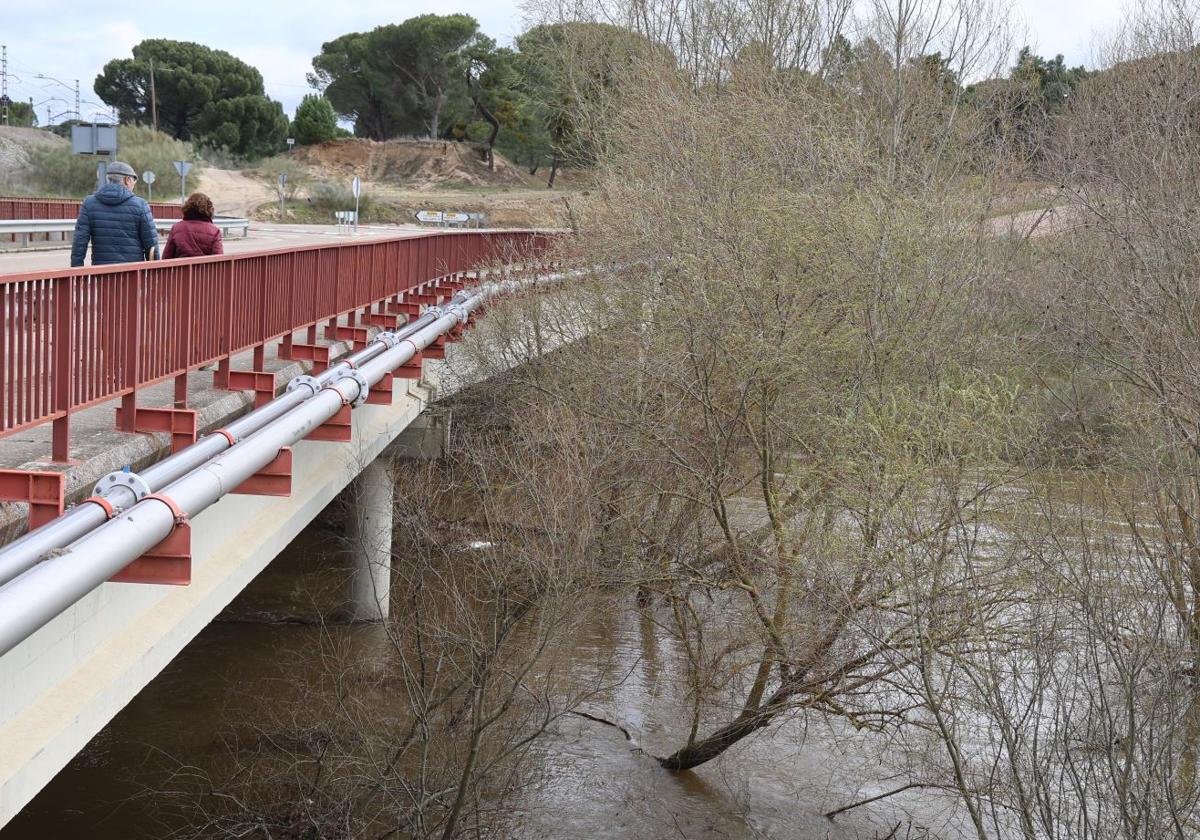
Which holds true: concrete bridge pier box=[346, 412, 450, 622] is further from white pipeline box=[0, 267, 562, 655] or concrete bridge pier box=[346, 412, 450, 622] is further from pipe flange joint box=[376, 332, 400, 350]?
white pipeline box=[0, 267, 562, 655]

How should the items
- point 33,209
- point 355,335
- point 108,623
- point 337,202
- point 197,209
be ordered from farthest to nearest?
1. point 337,202
2. point 33,209
3. point 355,335
4. point 197,209
5. point 108,623

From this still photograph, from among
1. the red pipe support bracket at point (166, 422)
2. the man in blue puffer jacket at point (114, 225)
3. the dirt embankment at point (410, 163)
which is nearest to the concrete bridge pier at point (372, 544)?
the man in blue puffer jacket at point (114, 225)

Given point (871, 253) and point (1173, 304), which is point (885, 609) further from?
point (1173, 304)

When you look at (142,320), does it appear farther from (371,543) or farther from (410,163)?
(410,163)

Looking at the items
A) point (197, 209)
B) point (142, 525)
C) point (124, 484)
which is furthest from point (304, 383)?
point (142, 525)

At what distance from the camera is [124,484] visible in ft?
17.7

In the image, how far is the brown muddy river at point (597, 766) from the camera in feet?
39.0

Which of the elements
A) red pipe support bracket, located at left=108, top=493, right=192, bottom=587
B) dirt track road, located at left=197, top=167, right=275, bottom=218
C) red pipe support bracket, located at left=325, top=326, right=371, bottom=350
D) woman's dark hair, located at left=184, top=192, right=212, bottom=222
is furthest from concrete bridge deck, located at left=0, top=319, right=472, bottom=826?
dirt track road, located at left=197, top=167, right=275, bottom=218

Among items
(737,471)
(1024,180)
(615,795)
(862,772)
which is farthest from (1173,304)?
(1024,180)

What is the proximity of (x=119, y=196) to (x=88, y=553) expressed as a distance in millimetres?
5246

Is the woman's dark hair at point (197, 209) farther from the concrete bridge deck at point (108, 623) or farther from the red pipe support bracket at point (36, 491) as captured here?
the red pipe support bracket at point (36, 491)

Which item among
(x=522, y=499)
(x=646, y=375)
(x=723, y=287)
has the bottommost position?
(x=522, y=499)

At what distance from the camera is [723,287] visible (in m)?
13.4

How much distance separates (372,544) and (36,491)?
11.8 metres
